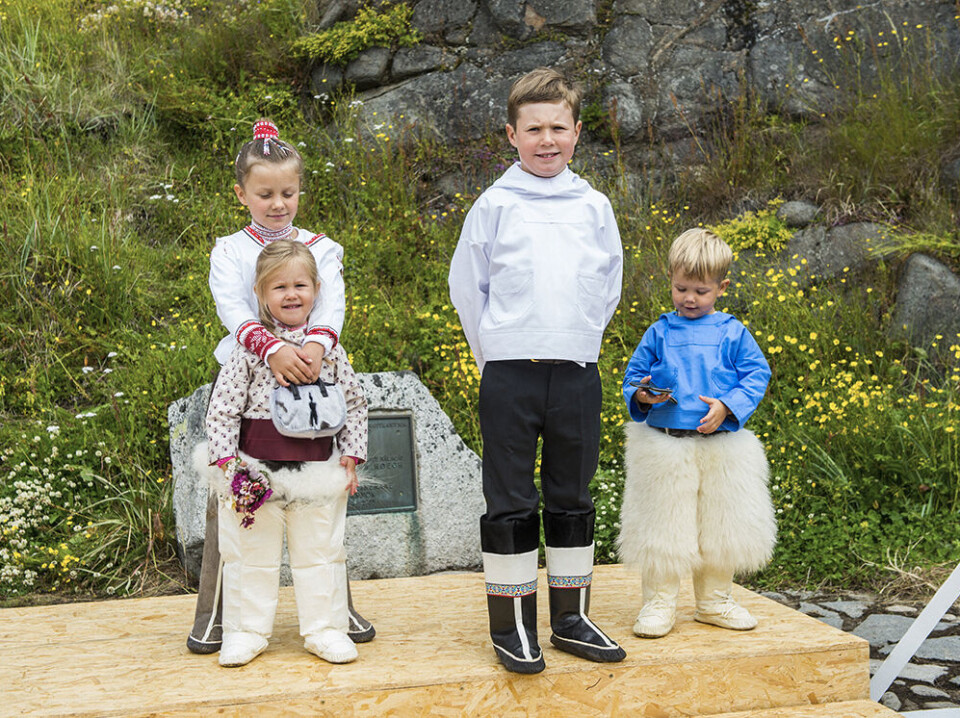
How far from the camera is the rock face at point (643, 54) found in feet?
25.2

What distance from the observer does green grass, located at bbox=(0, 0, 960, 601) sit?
505 centimetres

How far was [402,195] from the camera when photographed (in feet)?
24.3

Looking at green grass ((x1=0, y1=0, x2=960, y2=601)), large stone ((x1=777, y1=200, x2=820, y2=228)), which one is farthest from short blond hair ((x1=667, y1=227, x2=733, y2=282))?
large stone ((x1=777, y1=200, x2=820, y2=228))

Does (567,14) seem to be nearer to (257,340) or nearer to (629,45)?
(629,45)

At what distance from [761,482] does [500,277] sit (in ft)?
3.90

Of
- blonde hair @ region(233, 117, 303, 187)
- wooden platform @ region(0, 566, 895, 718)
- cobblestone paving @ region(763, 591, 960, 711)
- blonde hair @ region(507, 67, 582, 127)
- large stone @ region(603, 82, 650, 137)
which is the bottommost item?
cobblestone paving @ region(763, 591, 960, 711)

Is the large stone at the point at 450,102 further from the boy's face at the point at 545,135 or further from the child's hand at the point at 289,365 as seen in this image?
the child's hand at the point at 289,365

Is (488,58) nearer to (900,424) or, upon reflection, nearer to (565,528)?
(900,424)

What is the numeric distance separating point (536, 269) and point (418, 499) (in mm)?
2130

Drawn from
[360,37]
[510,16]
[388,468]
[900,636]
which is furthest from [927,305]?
[360,37]

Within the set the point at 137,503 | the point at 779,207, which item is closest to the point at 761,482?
the point at 137,503

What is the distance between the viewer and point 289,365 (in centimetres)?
304

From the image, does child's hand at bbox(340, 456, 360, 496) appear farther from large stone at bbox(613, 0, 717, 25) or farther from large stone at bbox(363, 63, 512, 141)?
large stone at bbox(613, 0, 717, 25)

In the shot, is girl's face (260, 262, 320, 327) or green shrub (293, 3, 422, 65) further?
green shrub (293, 3, 422, 65)
